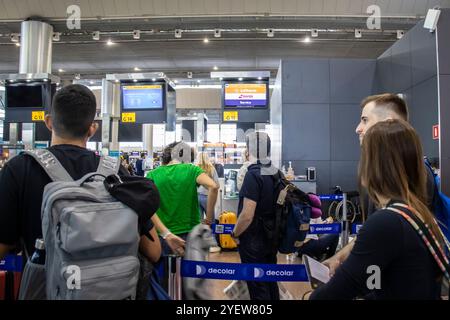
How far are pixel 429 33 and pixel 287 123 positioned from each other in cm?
334

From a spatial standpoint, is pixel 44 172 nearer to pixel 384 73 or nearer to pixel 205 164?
pixel 205 164

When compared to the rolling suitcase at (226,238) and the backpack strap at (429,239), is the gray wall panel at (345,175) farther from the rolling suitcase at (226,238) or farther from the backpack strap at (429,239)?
the backpack strap at (429,239)

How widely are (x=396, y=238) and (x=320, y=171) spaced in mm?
6775

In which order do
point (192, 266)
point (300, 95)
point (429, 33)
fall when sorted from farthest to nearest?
1. point (300, 95)
2. point (429, 33)
3. point (192, 266)

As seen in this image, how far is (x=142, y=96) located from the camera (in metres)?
5.99

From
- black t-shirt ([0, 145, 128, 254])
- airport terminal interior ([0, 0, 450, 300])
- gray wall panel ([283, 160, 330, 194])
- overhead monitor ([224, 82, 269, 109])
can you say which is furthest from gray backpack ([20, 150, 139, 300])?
gray wall panel ([283, 160, 330, 194])

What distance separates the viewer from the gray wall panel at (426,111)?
491 cm

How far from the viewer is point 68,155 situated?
1.34m

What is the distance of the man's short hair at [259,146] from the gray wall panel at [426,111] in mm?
3286

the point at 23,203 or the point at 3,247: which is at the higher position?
the point at 23,203

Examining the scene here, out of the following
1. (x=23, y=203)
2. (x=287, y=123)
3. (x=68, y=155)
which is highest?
(x=287, y=123)
